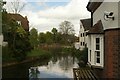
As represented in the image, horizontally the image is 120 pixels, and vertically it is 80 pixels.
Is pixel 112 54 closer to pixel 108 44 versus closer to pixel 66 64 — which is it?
pixel 108 44

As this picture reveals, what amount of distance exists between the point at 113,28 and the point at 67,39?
63.4 meters

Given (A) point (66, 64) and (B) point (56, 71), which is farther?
(A) point (66, 64)

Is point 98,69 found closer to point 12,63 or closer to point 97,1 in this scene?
point 97,1

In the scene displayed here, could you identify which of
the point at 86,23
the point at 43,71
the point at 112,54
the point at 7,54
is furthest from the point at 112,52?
the point at 86,23

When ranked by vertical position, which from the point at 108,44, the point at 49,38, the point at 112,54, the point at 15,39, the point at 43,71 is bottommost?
the point at 43,71

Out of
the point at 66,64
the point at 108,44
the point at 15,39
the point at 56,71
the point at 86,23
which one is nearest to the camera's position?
the point at 108,44

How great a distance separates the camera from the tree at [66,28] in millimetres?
73000

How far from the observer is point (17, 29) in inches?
1159

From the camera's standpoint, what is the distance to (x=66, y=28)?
240 feet

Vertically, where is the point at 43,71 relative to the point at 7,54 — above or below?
below

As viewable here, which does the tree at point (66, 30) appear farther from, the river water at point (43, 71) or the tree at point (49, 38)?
the river water at point (43, 71)

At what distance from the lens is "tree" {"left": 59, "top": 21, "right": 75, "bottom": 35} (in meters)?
73.0

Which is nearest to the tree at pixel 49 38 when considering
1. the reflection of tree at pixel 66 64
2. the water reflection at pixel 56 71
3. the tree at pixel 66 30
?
the tree at pixel 66 30

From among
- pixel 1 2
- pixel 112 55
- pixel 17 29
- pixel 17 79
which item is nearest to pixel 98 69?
pixel 112 55
